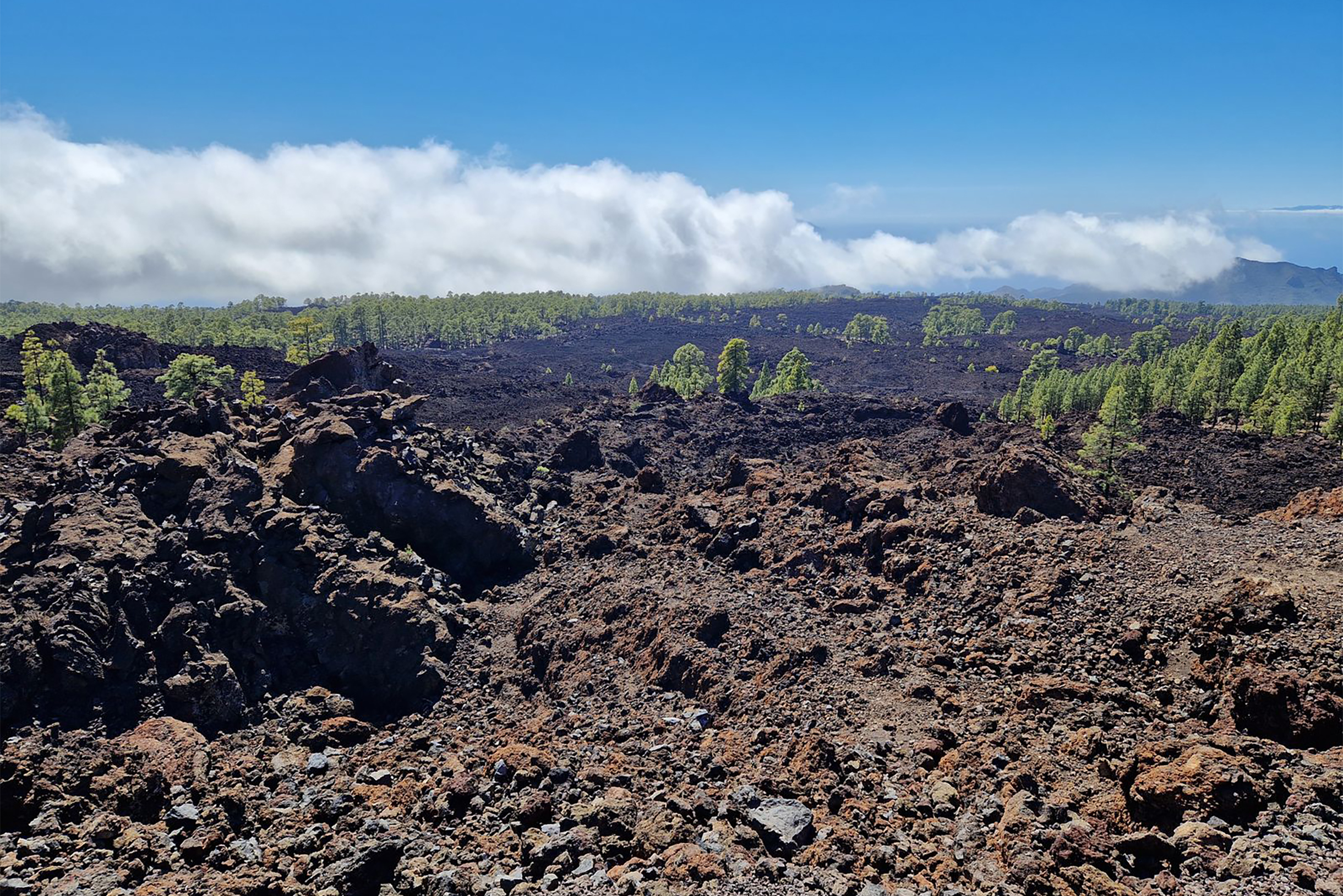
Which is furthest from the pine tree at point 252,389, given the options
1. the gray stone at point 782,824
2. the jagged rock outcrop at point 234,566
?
the gray stone at point 782,824

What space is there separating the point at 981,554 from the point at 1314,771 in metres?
12.9

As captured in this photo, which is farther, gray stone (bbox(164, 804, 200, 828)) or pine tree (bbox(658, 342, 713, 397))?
pine tree (bbox(658, 342, 713, 397))

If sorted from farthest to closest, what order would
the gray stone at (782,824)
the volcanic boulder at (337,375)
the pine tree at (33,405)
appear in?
1. the volcanic boulder at (337,375)
2. the pine tree at (33,405)
3. the gray stone at (782,824)

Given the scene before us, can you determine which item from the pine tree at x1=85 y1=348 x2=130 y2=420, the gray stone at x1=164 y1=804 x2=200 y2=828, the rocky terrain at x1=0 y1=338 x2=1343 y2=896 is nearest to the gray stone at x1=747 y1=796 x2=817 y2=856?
the rocky terrain at x1=0 y1=338 x2=1343 y2=896

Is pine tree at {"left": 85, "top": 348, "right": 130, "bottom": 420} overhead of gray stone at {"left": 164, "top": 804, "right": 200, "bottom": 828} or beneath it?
overhead

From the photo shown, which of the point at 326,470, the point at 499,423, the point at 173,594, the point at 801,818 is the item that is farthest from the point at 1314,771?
the point at 499,423

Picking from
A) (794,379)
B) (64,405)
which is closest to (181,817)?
(64,405)

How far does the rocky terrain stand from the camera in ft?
43.0

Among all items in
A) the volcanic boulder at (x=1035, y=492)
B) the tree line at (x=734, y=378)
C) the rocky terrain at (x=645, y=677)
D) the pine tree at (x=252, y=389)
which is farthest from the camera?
the tree line at (x=734, y=378)

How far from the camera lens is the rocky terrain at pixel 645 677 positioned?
13.1 meters

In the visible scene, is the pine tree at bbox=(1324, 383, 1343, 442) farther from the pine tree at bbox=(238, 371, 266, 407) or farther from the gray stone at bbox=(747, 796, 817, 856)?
the pine tree at bbox=(238, 371, 266, 407)

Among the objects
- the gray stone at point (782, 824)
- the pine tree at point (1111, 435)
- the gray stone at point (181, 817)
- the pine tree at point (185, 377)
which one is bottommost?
the gray stone at point (181, 817)

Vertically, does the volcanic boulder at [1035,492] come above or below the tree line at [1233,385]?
below

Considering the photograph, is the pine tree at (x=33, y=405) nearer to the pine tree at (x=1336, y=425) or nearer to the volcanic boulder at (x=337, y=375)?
the volcanic boulder at (x=337, y=375)
